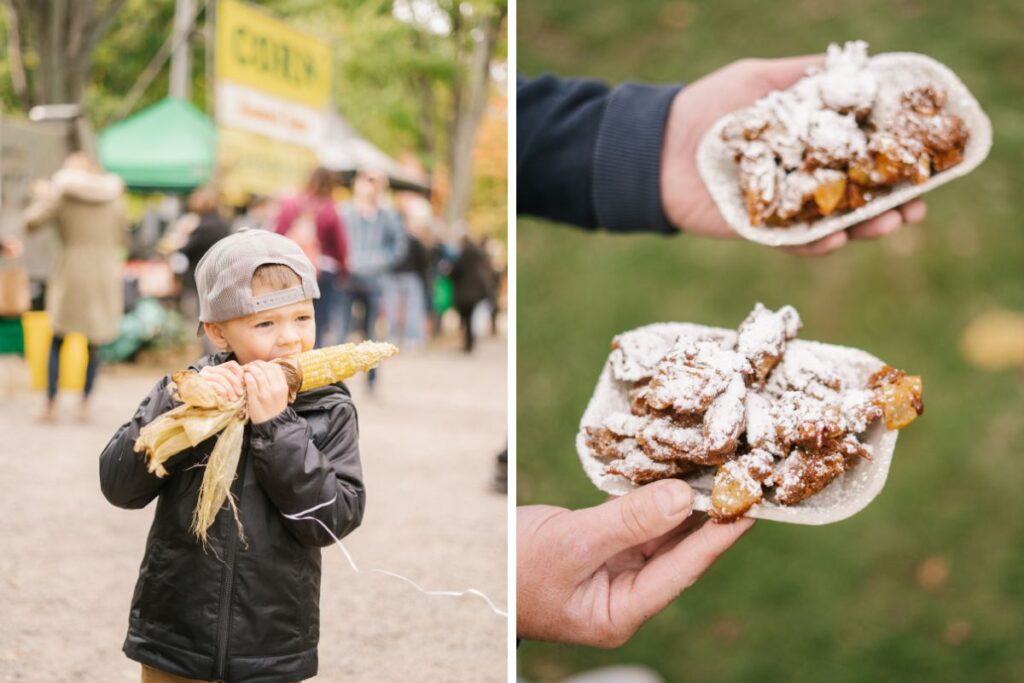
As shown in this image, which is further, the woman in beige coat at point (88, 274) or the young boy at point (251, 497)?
the woman in beige coat at point (88, 274)

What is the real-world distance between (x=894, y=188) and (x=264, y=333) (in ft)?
4.31

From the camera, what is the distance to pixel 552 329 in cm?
398

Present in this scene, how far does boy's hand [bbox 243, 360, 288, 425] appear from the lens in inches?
49.5

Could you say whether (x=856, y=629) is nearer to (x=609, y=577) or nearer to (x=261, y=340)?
(x=609, y=577)

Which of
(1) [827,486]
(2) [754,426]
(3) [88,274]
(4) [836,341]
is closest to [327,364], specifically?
(2) [754,426]

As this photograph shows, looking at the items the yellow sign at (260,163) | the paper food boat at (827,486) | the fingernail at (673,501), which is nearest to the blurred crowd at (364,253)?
the yellow sign at (260,163)

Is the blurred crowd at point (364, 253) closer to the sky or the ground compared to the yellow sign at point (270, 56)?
closer to the ground

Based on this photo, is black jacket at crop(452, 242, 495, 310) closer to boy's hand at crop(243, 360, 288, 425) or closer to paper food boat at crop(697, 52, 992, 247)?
paper food boat at crop(697, 52, 992, 247)

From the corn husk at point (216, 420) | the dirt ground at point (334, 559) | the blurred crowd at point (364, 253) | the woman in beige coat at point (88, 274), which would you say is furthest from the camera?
the blurred crowd at point (364, 253)

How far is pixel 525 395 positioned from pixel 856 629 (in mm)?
1410

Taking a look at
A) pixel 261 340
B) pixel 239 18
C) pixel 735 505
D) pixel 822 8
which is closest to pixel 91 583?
pixel 261 340

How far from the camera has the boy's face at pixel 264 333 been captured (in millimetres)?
1317

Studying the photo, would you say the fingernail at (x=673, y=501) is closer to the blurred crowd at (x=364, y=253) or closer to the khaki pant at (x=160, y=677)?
the khaki pant at (x=160, y=677)

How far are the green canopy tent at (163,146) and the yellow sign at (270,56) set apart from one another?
262 millimetres
